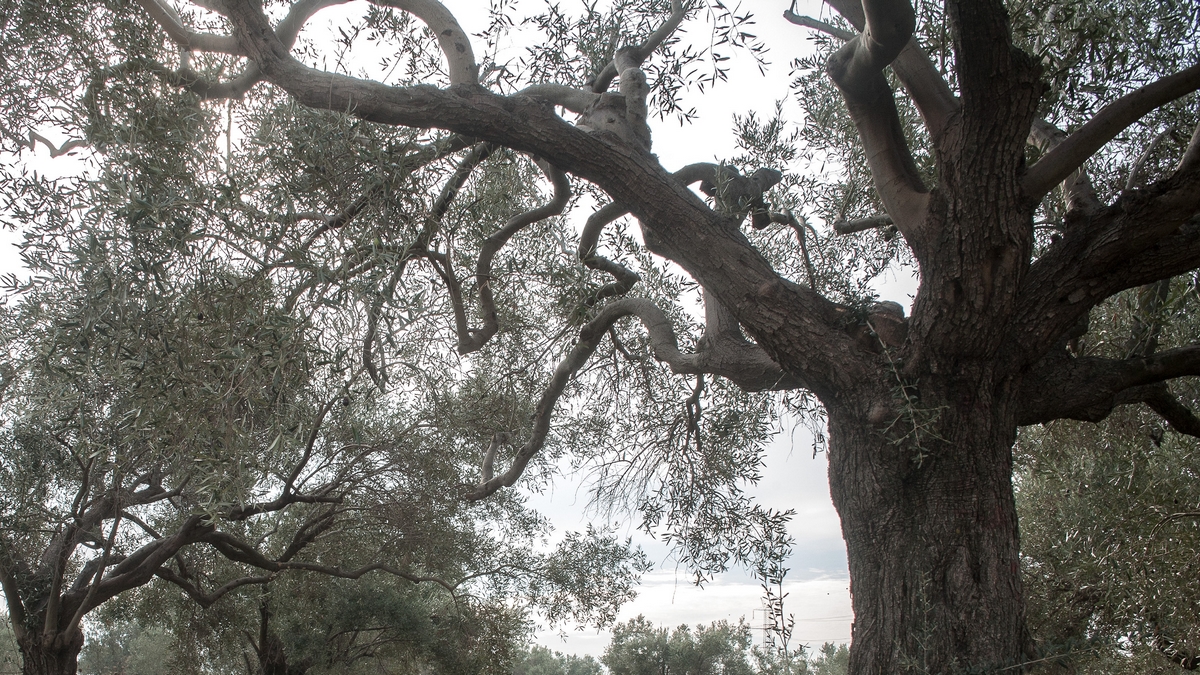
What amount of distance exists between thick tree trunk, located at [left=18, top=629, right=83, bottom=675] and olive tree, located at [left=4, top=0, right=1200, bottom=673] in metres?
6.32

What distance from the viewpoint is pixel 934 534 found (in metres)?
3.65

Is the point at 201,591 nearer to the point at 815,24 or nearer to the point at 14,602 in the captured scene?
the point at 14,602

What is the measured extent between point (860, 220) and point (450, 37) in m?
3.43

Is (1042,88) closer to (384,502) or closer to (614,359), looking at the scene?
(614,359)

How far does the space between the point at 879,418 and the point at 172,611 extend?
12227 millimetres

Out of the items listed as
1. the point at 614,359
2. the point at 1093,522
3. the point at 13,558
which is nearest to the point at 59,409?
the point at 614,359

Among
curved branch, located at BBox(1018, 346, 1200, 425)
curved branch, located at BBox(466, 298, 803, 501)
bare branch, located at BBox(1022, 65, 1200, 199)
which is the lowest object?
curved branch, located at BBox(1018, 346, 1200, 425)

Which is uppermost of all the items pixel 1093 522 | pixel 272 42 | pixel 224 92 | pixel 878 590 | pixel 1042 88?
pixel 224 92

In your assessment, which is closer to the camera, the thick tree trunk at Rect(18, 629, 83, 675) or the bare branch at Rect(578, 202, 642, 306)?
the bare branch at Rect(578, 202, 642, 306)

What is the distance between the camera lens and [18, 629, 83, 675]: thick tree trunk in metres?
8.77

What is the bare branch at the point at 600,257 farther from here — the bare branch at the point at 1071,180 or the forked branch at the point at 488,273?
the bare branch at the point at 1071,180

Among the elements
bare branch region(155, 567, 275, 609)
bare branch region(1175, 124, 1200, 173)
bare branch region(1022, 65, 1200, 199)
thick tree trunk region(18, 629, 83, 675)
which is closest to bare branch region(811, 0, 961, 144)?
bare branch region(1022, 65, 1200, 199)

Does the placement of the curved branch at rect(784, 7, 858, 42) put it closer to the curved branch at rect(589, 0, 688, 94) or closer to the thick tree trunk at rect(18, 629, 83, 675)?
the curved branch at rect(589, 0, 688, 94)

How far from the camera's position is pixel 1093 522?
699 centimetres
